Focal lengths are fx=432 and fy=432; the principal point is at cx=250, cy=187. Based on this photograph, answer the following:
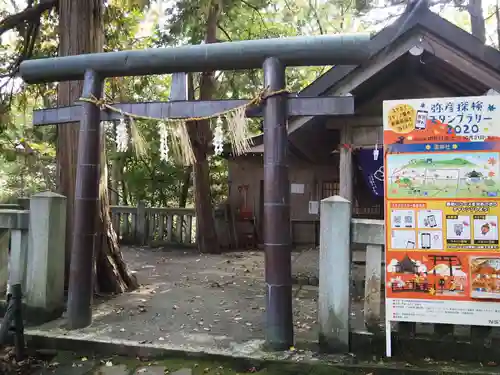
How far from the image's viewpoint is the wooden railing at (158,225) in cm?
1393

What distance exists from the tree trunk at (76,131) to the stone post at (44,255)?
1350mm

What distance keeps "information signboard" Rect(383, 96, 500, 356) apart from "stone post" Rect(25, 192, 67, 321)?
4.17 meters

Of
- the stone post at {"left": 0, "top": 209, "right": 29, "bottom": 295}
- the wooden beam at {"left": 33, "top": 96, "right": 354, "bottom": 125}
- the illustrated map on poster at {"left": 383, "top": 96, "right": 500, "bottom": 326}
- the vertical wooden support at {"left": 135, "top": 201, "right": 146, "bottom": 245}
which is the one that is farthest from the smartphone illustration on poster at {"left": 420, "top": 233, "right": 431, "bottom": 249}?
the vertical wooden support at {"left": 135, "top": 201, "right": 146, "bottom": 245}

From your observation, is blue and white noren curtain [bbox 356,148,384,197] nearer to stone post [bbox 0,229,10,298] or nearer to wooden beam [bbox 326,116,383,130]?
wooden beam [bbox 326,116,383,130]

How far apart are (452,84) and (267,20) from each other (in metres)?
8.85

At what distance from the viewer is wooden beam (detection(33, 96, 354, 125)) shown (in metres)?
4.96

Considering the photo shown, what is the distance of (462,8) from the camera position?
14.0m

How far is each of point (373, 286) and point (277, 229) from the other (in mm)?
1205

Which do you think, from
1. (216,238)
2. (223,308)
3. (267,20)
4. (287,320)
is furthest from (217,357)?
(267,20)

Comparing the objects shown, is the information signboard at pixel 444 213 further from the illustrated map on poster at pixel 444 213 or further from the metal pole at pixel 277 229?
the metal pole at pixel 277 229

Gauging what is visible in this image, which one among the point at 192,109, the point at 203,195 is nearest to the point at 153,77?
the point at 203,195

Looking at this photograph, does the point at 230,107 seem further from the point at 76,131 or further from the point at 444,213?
the point at 76,131

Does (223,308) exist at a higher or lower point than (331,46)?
lower

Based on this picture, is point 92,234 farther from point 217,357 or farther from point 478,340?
point 478,340
